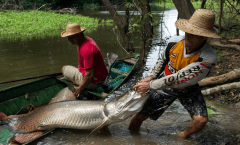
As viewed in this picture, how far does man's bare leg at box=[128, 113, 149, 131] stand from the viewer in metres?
3.15

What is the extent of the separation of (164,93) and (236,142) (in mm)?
1336

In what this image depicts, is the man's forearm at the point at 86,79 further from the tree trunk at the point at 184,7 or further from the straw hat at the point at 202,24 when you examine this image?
the tree trunk at the point at 184,7

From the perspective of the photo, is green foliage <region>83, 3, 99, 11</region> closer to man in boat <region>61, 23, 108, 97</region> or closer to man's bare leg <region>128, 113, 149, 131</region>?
man in boat <region>61, 23, 108, 97</region>

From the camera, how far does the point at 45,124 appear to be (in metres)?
3.28

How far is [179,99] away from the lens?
2.92 meters

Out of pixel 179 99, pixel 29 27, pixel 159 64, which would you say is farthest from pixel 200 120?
pixel 29 27

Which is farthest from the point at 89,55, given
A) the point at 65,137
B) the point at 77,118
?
the point at 65,137

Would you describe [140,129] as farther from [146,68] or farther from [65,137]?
[146,68]

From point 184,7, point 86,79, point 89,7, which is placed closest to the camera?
point 86,79

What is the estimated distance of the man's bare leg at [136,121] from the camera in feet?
10.3

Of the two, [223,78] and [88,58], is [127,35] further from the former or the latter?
[88,58]

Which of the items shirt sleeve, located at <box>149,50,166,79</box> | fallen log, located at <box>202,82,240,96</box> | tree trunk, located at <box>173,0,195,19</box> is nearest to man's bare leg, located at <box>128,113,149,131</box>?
shirt sleeve, located at <box>149,50,166,79</box>

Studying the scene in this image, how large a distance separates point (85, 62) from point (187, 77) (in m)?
2.03

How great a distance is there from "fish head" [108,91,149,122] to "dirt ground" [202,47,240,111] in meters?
2.51
